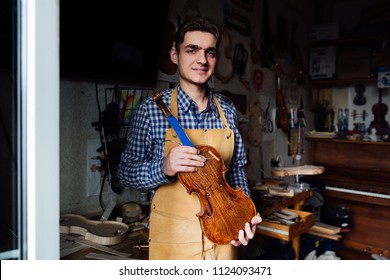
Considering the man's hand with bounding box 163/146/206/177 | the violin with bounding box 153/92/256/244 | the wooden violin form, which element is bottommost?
the wooden violin form

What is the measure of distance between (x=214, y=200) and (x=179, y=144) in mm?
251

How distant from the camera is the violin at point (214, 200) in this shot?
3.98 feet

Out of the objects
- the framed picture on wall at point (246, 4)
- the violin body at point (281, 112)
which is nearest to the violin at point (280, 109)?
the violin body at point (281, 112)

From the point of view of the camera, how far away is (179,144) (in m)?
1.35

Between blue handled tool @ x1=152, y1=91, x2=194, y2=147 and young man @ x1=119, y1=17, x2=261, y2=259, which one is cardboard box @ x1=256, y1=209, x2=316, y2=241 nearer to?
young man @ x1=119, y1=17, x2=261, y2=259

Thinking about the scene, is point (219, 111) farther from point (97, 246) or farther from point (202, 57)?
point (97, 246)

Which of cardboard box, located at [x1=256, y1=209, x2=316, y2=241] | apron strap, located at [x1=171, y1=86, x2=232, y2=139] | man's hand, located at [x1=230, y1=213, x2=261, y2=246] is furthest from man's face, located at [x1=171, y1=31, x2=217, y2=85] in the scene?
cardboard box, located at [x1=256, y1=209, x2=316, y2=241]

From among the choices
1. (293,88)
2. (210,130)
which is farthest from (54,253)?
(293,88)

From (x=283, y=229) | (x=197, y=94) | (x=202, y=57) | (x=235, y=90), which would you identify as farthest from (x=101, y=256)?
(x=235, y=90)

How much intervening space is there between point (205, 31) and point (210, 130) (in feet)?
1.23

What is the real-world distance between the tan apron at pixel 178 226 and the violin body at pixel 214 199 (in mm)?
127

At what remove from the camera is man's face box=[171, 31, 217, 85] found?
137 cm

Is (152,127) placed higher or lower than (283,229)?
higher

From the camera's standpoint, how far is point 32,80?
843 millimetres
